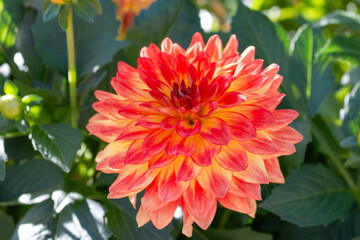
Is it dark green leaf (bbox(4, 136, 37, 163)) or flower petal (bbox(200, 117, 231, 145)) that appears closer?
flower petal (bbox(200, 117, 231, 145))

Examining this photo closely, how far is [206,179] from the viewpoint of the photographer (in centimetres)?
41

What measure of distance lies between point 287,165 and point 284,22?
2.10ft

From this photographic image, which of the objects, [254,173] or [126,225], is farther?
[126,225]

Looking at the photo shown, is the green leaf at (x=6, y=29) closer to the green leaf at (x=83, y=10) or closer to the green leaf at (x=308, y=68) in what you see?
the green leaf at (x=83, y=10)

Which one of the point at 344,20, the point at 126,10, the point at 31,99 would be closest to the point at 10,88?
the point at 31,99

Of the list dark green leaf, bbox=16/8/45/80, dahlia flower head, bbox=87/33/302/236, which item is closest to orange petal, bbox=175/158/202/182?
dahlia flower head, bbox=87/33/302/236

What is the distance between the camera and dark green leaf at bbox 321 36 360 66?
0.73 metres

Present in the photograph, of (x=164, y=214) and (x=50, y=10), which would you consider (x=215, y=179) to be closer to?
(x=164, y=214)

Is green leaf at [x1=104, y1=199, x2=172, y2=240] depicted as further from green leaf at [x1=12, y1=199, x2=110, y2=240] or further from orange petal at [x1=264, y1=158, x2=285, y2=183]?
orange petal at [x1=264, y1=158, x2=285, y2=183]

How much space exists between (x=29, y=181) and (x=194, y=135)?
285mm

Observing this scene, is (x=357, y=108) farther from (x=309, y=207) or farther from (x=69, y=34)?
(x=69, y=34)

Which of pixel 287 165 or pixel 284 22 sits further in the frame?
pixel 284 22

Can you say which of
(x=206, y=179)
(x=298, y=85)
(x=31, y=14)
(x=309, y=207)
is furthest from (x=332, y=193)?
(x=31, y=14)

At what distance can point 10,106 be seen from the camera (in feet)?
1.60
